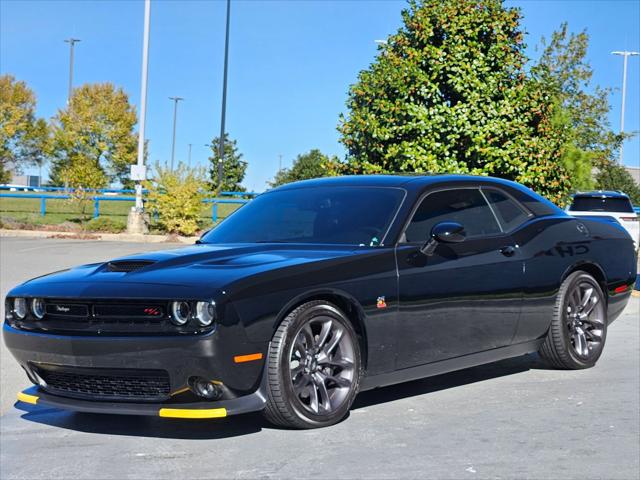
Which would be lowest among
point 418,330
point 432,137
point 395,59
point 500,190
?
point 418,330

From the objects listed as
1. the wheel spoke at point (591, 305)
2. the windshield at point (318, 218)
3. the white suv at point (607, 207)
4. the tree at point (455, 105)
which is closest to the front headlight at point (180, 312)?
the windshield at point (318, 218)

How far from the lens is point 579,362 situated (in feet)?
24.2

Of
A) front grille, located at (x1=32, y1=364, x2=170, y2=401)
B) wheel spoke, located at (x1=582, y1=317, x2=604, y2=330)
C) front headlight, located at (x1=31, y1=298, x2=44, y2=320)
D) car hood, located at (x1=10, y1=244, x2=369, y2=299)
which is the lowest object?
front grille, located at (x1=32, y1=364, x2=170, y2=401)

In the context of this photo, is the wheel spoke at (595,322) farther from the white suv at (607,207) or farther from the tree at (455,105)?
the white suv at (607,207)

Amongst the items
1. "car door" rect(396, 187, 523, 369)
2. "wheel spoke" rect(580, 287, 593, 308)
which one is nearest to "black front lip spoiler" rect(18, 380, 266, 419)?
"car door" rect(396, 187, 523, 369)

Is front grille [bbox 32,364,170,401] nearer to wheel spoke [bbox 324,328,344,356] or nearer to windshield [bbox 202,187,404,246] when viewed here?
wheel spoke [bbox 324,328,344,356]

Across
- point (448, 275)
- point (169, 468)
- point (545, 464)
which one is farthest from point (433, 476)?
point (448, 275)

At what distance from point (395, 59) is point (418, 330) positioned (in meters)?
11.3

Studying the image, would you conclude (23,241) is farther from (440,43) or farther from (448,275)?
(448,275)

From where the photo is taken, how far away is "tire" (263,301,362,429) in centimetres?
514

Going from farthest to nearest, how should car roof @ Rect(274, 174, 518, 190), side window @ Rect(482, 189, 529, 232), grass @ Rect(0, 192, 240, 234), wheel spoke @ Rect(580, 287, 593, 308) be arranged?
grass @ Rect(0, 192, 240, 234), wheel spoke @ Rect(580, 287, 593, 308), side window @ Rect(482, 189, 529, 232), car roof @ Rect(274, 174, 518, 190)

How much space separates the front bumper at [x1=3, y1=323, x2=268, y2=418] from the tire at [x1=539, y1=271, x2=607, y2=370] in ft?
9.39

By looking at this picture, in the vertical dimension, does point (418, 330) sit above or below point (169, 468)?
above

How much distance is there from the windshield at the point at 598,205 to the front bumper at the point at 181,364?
18.1 meters
